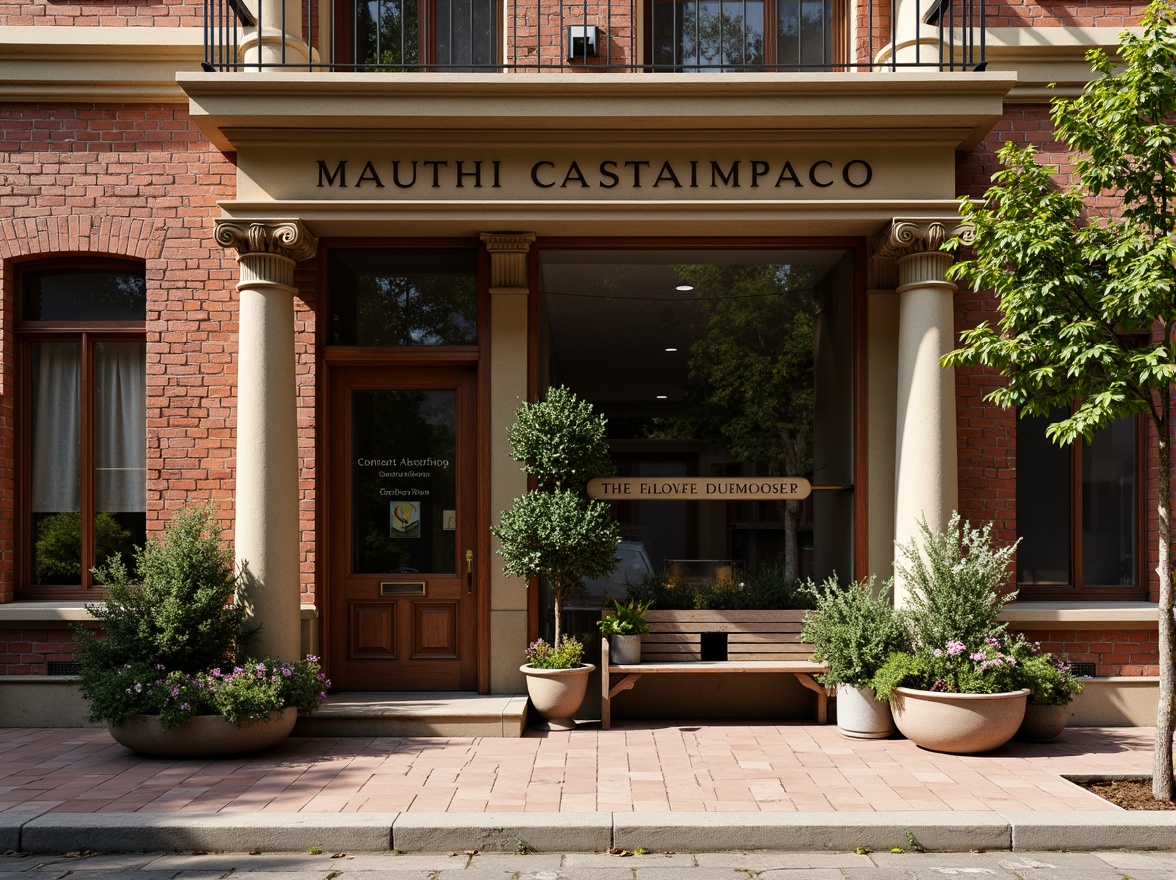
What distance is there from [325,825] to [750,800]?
248 cm

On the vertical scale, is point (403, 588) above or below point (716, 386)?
below

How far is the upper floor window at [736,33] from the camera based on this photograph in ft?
29.8

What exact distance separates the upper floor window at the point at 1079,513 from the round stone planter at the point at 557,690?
3.99 meters

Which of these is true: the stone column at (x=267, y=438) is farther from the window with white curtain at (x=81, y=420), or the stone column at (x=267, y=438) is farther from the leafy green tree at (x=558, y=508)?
the leafy green tree at (x=558, y=508)

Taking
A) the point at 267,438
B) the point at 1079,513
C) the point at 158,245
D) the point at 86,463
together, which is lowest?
the point at 1079,513

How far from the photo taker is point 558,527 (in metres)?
7.79

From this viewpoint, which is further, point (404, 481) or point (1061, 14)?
point (404, 481)

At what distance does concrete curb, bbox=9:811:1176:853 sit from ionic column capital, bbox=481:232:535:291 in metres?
4.66

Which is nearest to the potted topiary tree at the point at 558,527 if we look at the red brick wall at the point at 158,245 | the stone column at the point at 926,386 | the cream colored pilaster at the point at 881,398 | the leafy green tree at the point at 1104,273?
the red brick wall at the point at 158,245

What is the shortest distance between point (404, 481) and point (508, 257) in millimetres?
2163

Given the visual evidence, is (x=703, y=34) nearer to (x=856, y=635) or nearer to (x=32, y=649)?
(x=856, y=635)

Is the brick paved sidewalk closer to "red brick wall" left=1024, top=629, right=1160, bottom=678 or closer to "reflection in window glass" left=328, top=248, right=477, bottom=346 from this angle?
"red brick wall" left=1024, top=629, right=1160, bottom=678

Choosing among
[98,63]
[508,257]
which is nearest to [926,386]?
[508,257]

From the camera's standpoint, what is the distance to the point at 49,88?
855 cm
